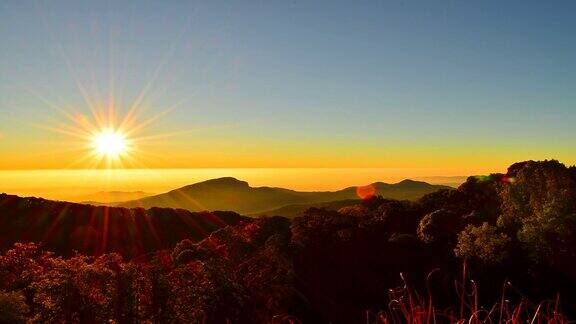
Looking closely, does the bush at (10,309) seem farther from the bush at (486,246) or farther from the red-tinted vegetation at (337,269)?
the bush at (486,246)

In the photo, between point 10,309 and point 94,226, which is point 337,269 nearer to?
point 10,309

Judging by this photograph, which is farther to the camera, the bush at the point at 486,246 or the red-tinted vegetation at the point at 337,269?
the bush at the point at 486,246

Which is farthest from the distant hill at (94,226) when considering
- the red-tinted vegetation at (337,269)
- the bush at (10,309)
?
Answer: the bush at (10,309)

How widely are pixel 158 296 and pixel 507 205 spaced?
4497 cm

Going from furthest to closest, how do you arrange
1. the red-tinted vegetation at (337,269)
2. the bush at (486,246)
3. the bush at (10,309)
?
the bush at (486,246), the red-tinted vegetation at (337,269), the bush at (10,309)

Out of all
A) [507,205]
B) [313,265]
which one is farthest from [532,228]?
[313,265]

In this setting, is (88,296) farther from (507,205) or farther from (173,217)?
(173,217)

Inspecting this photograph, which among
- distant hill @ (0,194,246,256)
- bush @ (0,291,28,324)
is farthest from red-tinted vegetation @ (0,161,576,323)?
distant hill @ (0,194,246,256)

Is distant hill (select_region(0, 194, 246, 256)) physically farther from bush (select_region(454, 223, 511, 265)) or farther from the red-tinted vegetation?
bush (select_region(454, 223, 511, 265))

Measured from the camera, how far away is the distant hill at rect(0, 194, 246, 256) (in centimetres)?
12694

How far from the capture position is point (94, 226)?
5477 inches

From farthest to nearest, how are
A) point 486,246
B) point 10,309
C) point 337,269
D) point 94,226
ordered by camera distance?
point 94,226, point 337,269, point 486,246, point 10,309

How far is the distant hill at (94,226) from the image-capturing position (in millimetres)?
126944

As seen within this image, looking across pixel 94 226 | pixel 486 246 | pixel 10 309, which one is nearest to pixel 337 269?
pixel 486 246
